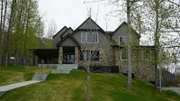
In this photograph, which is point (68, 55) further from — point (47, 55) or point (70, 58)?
point (47, 55)

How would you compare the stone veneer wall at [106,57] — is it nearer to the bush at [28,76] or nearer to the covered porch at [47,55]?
the covered porch at [47,55]

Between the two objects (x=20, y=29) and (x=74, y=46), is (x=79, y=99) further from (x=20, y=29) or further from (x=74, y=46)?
(x=20, y=29)

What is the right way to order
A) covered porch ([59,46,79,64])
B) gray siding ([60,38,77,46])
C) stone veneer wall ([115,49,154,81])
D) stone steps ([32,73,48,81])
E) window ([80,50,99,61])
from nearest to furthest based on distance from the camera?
window ([80,50,99,61]) → stone steps ([32,73,48,81]) → gray siding ([60,38,77,46]) → covered porch ([59,46,79,64]) → stone veneer wall ([115,49,154,81])

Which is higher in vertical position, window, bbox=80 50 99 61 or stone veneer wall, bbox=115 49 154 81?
window, bbox=80 50 99 61

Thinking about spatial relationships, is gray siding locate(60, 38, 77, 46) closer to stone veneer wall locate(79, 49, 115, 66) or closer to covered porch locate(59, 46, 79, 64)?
covered porch locate(59, 46, 79, 64)

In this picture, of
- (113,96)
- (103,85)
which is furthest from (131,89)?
(113,96)

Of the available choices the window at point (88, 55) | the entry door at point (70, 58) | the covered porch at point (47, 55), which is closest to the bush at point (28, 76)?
the window at point (88, 55)

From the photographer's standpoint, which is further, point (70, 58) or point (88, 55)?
point (70, 58)

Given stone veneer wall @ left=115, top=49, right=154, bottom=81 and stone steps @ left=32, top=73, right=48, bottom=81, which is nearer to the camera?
stone steps @ left=32, top=73, right=48, bottom=81

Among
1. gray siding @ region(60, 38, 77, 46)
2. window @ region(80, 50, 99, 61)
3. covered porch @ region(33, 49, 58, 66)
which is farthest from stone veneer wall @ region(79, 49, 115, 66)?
covered porch @ region(33, 49, 58, 66)

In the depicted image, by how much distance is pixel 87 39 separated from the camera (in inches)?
1115

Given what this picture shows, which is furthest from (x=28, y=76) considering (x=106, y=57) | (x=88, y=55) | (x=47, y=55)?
(x=47, y=55)

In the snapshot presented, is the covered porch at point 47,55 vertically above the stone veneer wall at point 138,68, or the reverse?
the covered porch at point 47,55

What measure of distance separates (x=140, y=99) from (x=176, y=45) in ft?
28.4
